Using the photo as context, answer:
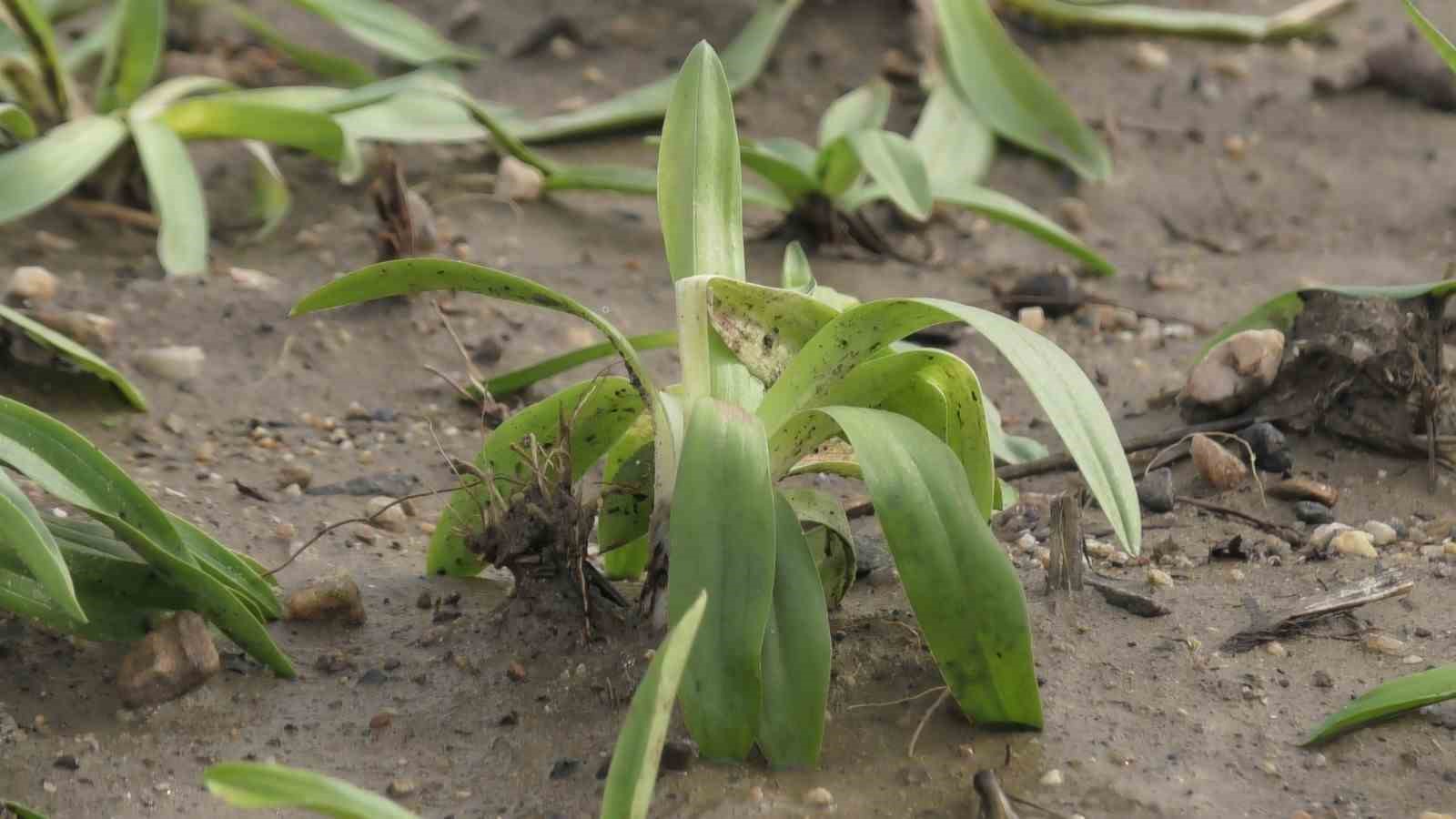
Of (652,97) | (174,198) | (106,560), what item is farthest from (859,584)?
(652,97)

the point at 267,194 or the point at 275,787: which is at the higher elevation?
the point at 275,787

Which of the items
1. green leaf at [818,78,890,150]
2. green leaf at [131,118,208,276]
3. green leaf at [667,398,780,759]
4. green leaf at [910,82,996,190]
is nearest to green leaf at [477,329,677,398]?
green leaf at [667,398,780,759]

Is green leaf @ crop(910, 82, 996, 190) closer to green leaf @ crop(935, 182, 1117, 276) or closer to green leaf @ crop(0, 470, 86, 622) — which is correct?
green leaf @ crop(935, 182, 1117, 276)

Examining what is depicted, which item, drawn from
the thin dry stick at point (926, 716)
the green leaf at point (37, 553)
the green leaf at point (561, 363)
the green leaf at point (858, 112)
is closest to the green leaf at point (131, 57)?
the green leaf at point (561, 363)

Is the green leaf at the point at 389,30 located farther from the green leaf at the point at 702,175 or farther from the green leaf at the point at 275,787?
the green leaf at the point at 275,787

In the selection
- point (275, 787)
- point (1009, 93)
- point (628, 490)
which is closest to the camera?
point (275, 787)

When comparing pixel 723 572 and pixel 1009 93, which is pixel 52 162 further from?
pixel 1009 93
